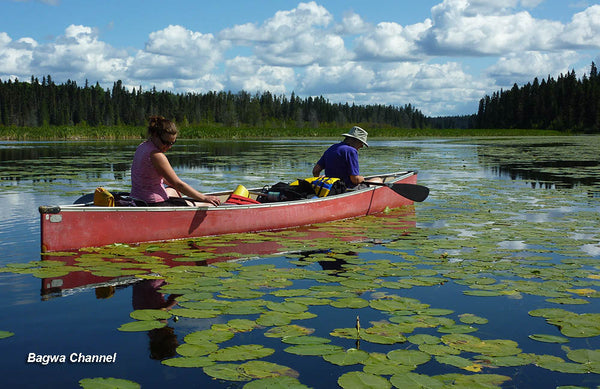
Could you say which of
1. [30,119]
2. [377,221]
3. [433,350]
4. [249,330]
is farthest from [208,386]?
[30,119]

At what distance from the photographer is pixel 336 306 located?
4.59 metres

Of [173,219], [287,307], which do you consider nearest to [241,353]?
[287,307]

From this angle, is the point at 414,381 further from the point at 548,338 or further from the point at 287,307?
the point at 287,307

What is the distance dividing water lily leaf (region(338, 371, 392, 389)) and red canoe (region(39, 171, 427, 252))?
4336 millimetres

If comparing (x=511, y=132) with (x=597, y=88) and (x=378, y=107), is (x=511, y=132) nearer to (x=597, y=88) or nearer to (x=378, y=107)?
(x=597, y=88)

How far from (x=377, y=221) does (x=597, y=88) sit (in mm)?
97892

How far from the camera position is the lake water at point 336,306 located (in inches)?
134

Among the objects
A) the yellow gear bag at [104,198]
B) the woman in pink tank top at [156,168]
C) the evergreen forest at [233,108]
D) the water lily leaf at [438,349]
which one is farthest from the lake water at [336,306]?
the evergreen forest at [233,108]

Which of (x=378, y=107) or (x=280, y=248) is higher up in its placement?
(x=378, y=107)

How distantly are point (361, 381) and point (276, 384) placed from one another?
47 cm

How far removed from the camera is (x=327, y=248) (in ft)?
23.7

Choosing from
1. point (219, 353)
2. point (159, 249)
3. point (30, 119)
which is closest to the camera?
point (219, 353)

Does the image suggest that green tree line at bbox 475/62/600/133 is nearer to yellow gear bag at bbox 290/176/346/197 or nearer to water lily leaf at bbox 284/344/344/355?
yellow gear bag at bbox 290/176/346/197

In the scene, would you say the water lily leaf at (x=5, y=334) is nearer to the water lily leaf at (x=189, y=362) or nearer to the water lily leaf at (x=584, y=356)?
the water lily leaf at (x=189, y=362)
